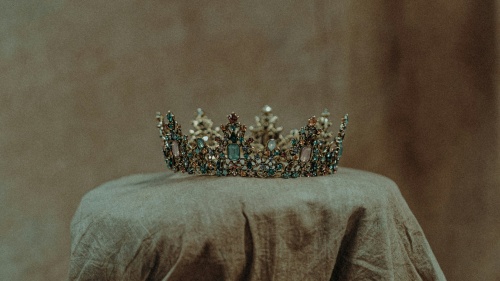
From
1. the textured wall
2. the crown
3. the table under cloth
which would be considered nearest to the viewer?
the table under cloth

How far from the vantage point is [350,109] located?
6.24 feet

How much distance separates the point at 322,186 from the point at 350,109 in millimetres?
893

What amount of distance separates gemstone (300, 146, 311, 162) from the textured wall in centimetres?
74

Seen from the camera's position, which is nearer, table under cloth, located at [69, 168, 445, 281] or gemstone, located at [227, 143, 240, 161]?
table under cloth, located at [69, 168, 445, 281]

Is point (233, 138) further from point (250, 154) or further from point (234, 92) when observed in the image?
point (234, 92)

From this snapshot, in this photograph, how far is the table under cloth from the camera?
94 centimetres

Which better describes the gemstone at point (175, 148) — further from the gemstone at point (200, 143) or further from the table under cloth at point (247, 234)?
the table under cloth at point (247, 234)

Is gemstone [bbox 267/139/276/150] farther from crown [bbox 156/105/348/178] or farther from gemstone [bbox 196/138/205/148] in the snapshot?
gemstone [bbox 196/138/205/148]

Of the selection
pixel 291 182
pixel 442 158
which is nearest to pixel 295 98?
pixel 442 158

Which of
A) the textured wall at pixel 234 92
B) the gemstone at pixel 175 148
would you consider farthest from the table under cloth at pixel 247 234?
the textured wall at pixel 234 92

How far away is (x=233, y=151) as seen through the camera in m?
1.18

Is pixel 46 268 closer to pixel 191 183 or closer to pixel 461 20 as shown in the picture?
pixel 191 183

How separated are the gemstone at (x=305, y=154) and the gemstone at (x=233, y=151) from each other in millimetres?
129

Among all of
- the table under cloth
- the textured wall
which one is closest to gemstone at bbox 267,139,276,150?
the table under cloth
